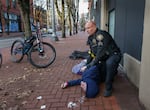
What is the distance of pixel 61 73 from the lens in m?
5.85

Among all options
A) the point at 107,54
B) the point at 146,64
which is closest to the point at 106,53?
the point at 107,54

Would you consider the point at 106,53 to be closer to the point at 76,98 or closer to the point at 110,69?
the point at 110,69

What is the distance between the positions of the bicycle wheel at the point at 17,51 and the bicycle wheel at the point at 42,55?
29.2 inches

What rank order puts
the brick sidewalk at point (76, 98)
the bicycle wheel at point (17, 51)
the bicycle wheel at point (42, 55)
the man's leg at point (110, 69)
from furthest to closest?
the bicycle wheel at point (17, 51), the bicycle wheel at point (42, 55), the man's leg at point (110, 69), the brick sidewalk at point (76, 98)

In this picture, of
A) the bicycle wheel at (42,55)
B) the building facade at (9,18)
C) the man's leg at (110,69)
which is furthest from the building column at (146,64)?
the building facade at (9,18)

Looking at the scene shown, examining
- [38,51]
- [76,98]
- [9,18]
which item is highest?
[9,18]

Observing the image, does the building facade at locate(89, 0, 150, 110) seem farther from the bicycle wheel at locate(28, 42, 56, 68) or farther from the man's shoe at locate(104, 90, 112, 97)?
the bicycle wheel at locate(28, 42, 56, 68)

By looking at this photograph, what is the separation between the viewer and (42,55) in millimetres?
6965

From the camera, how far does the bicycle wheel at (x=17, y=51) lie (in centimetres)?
738

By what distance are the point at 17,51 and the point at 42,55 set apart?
45.3 inches

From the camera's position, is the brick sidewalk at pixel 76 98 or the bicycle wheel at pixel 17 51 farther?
the bicycle wheel at pixel 17 51

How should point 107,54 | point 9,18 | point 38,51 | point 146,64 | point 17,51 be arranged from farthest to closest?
1. point 9,18
2. point 17,51
3. point 38,51
4. point 107,54
5. point 146,64

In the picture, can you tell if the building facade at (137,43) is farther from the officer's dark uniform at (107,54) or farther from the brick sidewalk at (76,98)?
the officer's dark uniform at (107,54)

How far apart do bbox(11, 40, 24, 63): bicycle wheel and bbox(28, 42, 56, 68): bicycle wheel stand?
742 millimetres
